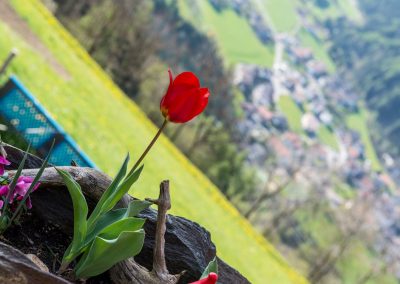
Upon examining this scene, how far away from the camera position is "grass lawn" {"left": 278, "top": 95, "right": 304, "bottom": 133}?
180 meters

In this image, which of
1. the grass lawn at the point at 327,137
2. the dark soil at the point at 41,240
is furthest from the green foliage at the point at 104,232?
the grass lawn at the point at 327,137

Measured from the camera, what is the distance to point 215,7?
177375mm

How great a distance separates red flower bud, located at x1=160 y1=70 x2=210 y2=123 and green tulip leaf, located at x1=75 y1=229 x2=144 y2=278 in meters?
0.44

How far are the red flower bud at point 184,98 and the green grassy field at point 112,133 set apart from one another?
730 centimetres

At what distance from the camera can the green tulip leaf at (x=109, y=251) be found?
1.69 metres

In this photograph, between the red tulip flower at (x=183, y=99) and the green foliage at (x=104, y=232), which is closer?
the green foliage at (x=104, y=232)

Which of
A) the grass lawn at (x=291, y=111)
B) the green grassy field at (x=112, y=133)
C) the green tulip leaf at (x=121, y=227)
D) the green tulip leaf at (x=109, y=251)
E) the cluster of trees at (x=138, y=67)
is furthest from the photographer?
the grass lawn at (x=291, y=111)

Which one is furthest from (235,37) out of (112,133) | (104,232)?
(104,232)

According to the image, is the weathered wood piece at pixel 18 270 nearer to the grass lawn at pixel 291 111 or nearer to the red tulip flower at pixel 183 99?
the red tulip flower at pixel 183 99

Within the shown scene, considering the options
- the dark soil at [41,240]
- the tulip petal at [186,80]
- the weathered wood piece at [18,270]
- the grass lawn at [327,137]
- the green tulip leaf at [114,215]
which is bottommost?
the dark soil at [41,240]

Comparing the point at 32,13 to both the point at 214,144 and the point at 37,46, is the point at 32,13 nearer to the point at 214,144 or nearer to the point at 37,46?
the point at 37,46

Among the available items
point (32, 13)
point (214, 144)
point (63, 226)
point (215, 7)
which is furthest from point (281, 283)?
point (215, 7)

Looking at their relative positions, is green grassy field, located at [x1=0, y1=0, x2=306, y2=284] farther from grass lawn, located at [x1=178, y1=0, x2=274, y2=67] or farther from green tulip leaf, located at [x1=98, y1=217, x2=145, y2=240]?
grass lawn, located at [x1=178, y1=0, x2=274, y2=67]

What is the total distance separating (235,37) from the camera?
17738 cm
